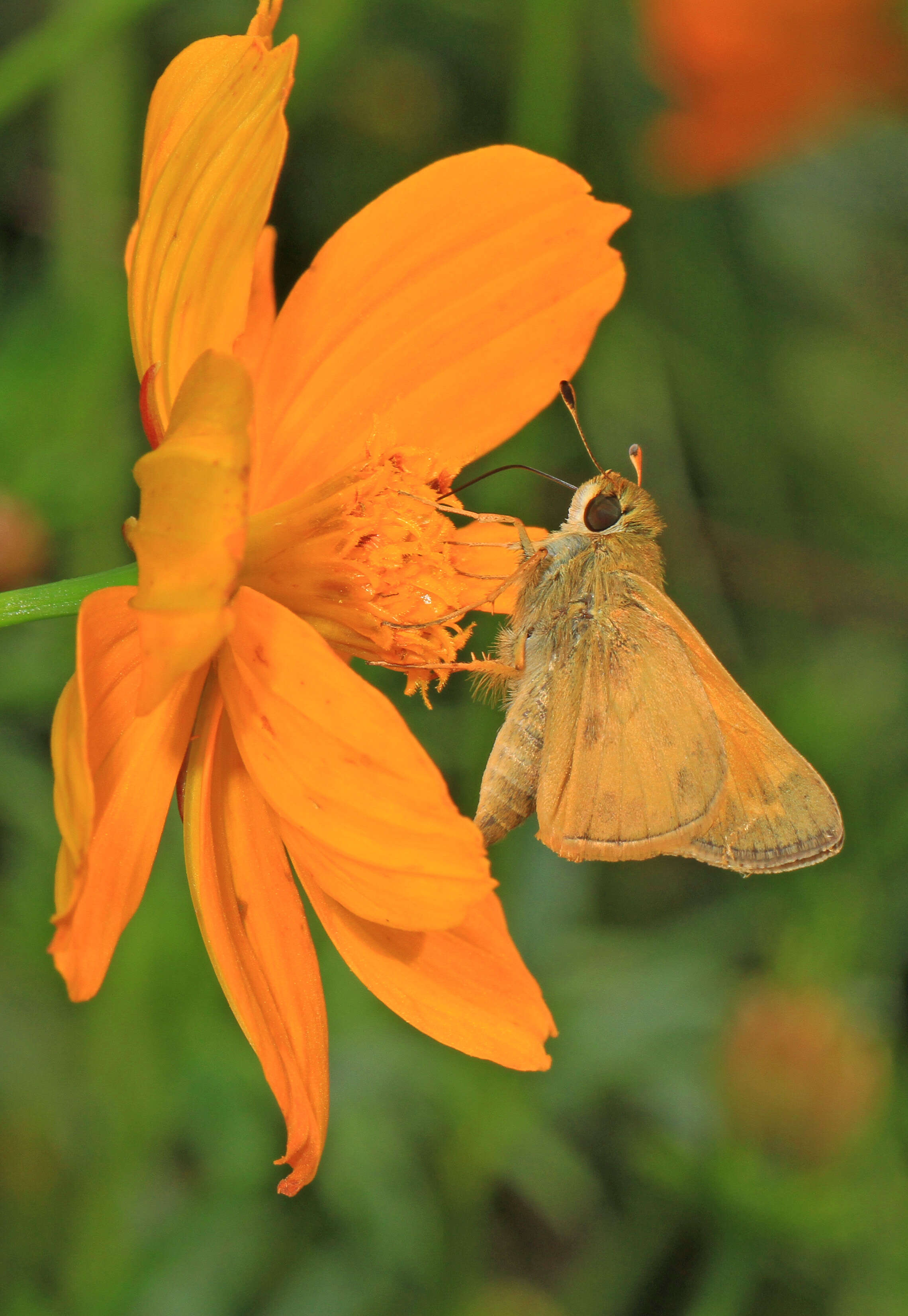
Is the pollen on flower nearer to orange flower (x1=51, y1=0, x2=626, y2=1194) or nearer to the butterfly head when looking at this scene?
orange flower (x1=51, y1=0, x2=626, y2=1194)

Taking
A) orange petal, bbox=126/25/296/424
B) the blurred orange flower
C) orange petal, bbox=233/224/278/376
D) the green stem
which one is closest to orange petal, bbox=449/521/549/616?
orange petal, bbox=233/224/278/376

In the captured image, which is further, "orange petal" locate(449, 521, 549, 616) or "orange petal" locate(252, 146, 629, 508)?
"orange petal" locate(449, 521, 549, 616)

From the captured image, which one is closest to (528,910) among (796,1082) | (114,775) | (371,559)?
(796,1082)

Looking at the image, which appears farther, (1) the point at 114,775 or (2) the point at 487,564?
(2) the point at 487,564

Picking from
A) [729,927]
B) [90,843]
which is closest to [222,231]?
[90,843]

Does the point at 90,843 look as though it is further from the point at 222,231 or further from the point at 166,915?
the point at 166,915

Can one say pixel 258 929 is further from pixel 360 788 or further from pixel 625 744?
pixel 625 744
